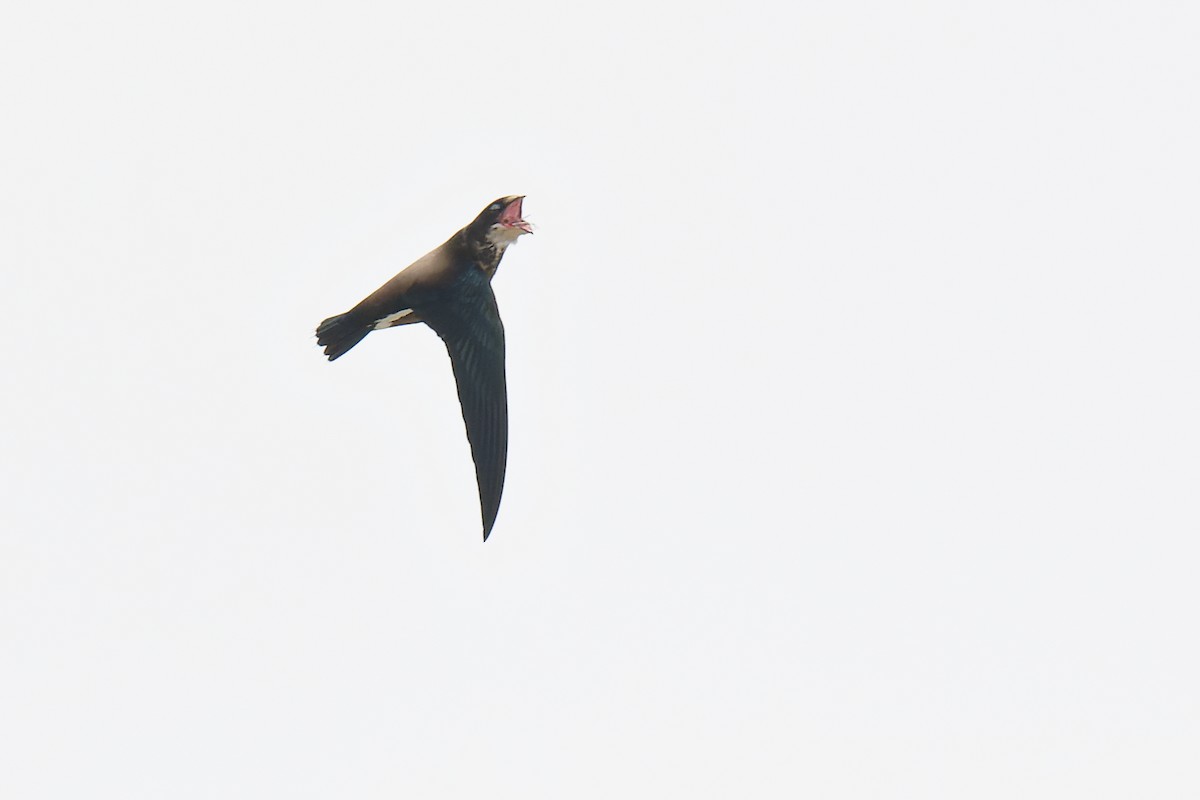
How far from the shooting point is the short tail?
1748 cm

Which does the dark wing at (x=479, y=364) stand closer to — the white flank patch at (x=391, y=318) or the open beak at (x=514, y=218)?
the white flank patch at (x=391, y=318)

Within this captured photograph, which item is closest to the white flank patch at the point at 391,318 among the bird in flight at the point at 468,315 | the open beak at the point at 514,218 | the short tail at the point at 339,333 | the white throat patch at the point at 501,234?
the bird in flight at the point at 468,315

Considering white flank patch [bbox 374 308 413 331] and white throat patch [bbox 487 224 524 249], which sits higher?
white throat patch [bbox 487 224 524 249]

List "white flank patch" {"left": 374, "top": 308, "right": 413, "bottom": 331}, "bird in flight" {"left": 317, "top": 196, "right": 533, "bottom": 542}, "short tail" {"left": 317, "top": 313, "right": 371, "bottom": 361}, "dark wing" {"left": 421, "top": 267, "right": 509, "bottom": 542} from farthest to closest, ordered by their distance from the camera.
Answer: "white flank patch" {"left": 374, "top": 308, "right": 413, "bottom": 331} → "short tail" {"left": 317, "top": 313, "right": 371, "bottom": 361} → "bird in flight" {"left": 317, "top": 196, "right": 533, "bottom": 542} → "dark wing" {"left": 421, "top": 267, "right": 509, "bottom": 542}

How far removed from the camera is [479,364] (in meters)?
17.6

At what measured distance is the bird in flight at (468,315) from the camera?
1720 centimetres

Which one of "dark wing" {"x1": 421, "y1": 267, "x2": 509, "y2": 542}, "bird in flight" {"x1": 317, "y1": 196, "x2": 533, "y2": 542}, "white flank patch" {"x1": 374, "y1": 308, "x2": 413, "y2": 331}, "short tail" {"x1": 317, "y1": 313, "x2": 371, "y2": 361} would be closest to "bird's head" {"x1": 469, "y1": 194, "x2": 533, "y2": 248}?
"bird in flight" {"x1": 317, "y1": 196, "x2": 533, "y2": 542}

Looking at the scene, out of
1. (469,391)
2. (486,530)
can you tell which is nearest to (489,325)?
(469,391)

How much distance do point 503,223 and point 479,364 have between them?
60.7 inches

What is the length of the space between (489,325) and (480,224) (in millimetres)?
1144

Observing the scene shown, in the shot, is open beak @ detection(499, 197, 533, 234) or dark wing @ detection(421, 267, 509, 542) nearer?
dark wing @ detection(421, 267, 509, 542)

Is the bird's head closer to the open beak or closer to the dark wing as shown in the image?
the open beak

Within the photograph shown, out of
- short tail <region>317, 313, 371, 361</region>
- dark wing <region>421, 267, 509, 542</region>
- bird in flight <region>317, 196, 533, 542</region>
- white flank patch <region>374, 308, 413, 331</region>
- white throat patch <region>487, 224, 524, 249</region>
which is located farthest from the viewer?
white throat patch <region>487, 224, 524, 249</region>

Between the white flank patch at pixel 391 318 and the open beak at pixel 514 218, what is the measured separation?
1.33m
